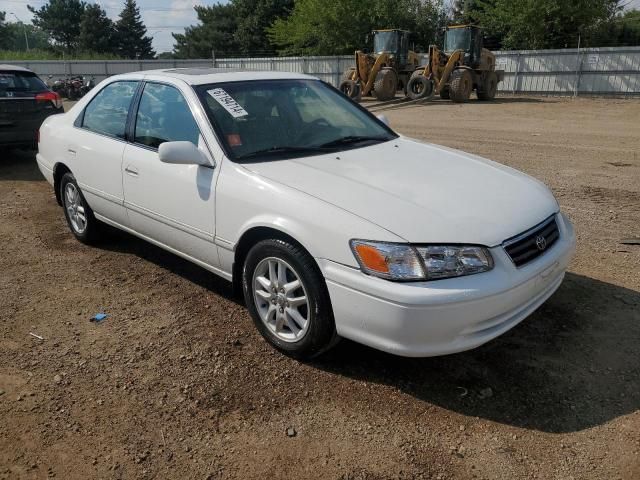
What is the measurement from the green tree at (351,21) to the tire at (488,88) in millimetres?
14166

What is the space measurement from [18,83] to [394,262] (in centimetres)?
842

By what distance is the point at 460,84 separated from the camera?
20.1m

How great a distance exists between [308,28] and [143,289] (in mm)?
34021

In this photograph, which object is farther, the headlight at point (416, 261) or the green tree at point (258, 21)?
the green tree at point (258, 21)

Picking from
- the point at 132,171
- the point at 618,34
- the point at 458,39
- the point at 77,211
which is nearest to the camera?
the point at 132,171

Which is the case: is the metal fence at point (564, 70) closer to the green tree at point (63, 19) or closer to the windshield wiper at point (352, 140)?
the windshield wiper at point (352, 140)

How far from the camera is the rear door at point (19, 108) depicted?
8469 mm

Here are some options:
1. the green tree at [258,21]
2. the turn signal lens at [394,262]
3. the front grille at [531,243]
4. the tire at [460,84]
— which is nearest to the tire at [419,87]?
the tire at [460,84]

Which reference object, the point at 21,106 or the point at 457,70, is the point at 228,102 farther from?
the point at 457,70

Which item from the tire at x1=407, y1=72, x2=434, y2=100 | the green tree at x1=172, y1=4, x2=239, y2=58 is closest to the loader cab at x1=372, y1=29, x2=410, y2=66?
the tire at x1=407, y1=72, x2=434, y2=100

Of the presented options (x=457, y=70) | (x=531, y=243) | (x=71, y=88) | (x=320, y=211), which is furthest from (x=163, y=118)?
(x=71, y=88)

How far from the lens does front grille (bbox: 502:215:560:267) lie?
2885 millimetres

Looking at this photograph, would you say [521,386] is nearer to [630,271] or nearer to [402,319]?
[402,319]

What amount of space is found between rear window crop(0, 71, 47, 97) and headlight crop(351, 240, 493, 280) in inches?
316
